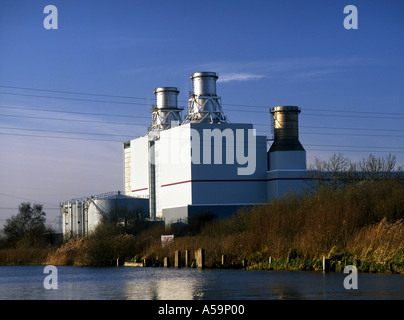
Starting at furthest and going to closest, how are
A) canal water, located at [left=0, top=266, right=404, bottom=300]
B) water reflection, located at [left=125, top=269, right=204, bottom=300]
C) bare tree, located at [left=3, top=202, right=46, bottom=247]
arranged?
bare tree, located at [left=3, top=202, right=46, bottom=247] → water reflection, located at [left=125, top=269, right=204, bottom=300] → canal water, located at [left=0, top=266, right=404, bottom=300]

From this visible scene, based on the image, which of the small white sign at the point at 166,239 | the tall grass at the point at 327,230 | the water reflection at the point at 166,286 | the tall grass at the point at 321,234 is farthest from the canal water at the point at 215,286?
the small white sign at the point at 166,239

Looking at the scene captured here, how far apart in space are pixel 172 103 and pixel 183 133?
14.2 meters

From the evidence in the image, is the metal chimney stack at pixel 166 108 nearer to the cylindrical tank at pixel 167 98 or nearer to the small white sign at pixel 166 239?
the cylindrical tank at pixel 167 98

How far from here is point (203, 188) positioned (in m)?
70.4

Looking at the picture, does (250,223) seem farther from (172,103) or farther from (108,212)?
(172,103)

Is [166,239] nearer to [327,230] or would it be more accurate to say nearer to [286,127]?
[327,230]

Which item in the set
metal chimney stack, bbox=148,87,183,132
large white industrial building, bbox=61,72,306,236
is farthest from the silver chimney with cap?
metal chimney stack, bbox=148,87,183,132

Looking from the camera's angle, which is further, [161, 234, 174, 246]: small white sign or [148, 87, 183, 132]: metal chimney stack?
[148, 87, 183, 132]: metal chimney stack

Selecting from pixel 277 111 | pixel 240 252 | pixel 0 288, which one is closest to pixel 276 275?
pixel 240 252

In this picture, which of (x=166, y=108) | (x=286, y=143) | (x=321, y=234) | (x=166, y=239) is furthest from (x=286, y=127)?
(x=321, y=234)

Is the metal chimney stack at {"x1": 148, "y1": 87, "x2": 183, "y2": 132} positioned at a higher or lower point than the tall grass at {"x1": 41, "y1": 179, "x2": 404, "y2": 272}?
higher

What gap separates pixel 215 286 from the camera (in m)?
24.1

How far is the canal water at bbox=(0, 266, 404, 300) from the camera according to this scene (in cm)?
2039

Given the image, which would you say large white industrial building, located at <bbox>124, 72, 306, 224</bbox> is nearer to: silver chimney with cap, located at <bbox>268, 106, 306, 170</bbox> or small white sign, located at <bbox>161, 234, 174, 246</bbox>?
silver chimney with cap, located at <bbox>268, 106, 306, 170</bbox>
